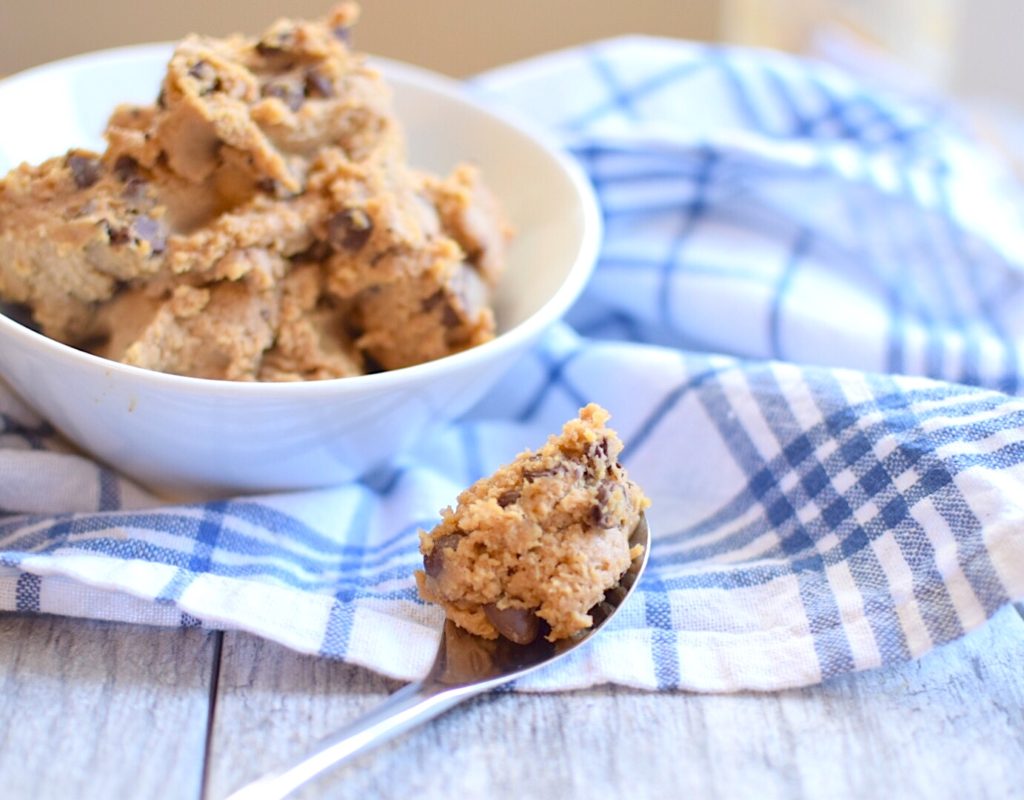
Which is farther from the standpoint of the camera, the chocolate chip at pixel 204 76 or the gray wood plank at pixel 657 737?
the chocolate chip at pixel 204 76

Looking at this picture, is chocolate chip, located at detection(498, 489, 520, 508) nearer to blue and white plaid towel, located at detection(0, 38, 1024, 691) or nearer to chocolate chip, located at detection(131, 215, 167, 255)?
blue and white plaid towel, located at detection(0, 38, 1024, 691)

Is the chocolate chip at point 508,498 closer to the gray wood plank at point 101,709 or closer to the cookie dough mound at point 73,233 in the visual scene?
the gray wood plank at point 101,709

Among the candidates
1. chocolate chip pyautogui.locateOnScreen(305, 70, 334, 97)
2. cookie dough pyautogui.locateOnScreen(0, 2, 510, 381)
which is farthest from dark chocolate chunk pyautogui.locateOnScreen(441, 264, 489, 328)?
chocolate chip pyautogui.locateOnScreen(305, 70, 334, 97)

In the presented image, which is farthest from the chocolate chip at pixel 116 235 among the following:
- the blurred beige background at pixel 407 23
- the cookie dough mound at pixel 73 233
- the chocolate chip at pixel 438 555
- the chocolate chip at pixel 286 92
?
the blurred beige background at pixel 407 23

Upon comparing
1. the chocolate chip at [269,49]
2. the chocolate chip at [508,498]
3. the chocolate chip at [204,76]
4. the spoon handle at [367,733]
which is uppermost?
the chocolate chip at [204,76]

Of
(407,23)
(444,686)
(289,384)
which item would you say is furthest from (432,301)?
(407,23)

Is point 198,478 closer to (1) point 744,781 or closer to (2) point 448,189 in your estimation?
(2) point 448,189

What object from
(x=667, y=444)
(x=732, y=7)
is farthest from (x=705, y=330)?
(x=732, y=7)
